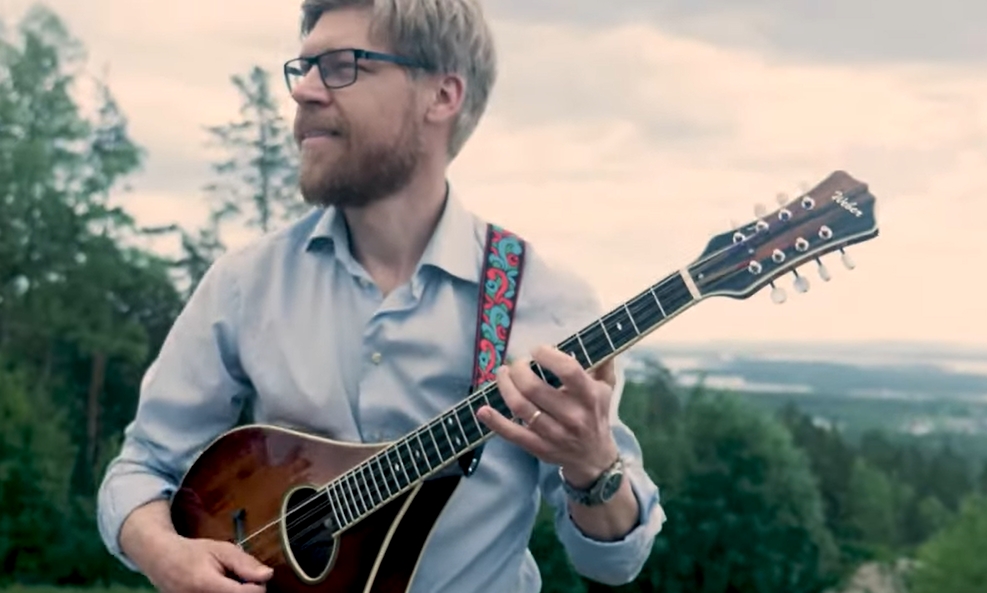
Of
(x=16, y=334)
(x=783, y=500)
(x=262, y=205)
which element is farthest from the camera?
(x=16, y=334)

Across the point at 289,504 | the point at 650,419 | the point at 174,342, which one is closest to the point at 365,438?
the point at 289,504

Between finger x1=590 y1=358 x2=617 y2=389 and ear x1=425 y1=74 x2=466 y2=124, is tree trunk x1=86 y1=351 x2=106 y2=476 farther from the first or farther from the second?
finger x1=590 y1=358 x2=617 y2=389

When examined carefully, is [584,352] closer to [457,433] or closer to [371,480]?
[457,433]

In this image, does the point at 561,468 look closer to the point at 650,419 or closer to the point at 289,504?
the point at 289,504

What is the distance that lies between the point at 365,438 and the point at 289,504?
12cm

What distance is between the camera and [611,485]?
158 cm

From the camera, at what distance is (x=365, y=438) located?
1.75 metres

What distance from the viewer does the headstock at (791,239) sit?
156cm

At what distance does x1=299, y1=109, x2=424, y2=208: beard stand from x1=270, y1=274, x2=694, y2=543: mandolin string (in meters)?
0.27

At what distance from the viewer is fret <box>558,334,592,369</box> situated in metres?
1.61

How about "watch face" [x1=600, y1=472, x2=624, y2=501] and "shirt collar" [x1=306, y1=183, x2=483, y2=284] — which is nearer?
"watch face" [x1=600, y1=472, x2=624, y2=501]

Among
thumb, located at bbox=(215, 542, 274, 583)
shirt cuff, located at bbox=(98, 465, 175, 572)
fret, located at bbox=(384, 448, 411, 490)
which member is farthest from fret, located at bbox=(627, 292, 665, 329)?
shirt cuff, located at bbox=(98, 465, 175, 572)

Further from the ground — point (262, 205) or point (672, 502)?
point (262, 205)

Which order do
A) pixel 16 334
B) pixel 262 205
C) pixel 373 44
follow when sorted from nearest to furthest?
pixel 373 44, pixel 262 205, pixel 16 334
